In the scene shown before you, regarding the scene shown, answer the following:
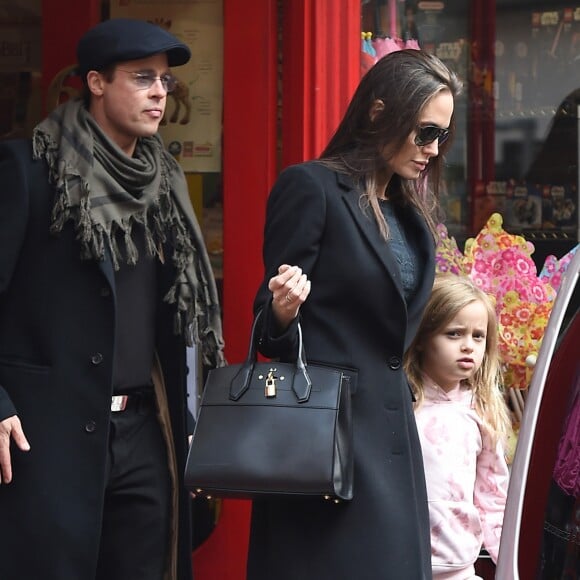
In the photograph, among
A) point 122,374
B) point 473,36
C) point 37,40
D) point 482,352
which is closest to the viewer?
point 122,374

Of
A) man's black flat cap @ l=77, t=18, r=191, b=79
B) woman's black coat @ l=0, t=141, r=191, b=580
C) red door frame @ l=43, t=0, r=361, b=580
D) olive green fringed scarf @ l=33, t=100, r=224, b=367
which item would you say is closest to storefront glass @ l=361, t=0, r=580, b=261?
red door frame @ l=43, t=0, r=361, b=580

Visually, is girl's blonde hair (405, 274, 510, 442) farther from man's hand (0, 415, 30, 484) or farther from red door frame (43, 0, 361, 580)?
man's hand (0, 415, 30, 484)

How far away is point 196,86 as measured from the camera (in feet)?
15.5

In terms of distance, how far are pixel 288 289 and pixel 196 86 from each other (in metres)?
1.87

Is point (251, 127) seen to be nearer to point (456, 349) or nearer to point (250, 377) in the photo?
point (456, 349)

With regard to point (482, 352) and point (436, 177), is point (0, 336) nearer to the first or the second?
point (436, 177)

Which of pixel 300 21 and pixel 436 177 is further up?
pixel 300 21

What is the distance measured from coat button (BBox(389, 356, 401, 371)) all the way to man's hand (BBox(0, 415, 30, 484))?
89 cm

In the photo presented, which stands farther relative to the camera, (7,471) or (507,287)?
(507,287)

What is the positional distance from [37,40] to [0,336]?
2612mm

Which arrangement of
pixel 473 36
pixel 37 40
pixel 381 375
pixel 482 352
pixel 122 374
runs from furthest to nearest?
pixel 37 40, pixel 473 36, pixel 482 352, pixel 122 374, pixel 381 375

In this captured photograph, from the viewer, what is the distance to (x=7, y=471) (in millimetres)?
3363

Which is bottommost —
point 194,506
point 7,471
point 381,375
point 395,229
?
point 194,506

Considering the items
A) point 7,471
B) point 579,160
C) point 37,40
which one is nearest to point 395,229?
point 7,471
